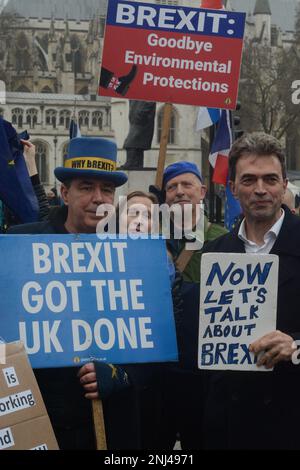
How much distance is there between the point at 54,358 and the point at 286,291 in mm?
834

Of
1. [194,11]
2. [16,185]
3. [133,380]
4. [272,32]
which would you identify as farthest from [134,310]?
[272,32]

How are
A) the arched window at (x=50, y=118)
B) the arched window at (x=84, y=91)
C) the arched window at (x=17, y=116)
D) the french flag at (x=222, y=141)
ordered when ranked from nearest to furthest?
the french flag at (x=222, y=141) < the arched window at (x=17, y=116) < the arched window at (x=50, y=118) < the arched window at (x=84, y=91)

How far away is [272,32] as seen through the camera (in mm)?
78375

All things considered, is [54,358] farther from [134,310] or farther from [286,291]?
[286,291]

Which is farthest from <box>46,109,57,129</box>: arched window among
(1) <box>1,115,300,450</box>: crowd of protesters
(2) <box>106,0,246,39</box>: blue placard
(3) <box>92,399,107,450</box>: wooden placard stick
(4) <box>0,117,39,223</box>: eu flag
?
(3) <box>92,399,107,450</box>: wooden placard stick

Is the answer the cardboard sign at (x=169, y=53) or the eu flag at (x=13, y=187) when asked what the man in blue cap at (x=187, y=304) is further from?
the cardboard sign at (x=169, y=53)

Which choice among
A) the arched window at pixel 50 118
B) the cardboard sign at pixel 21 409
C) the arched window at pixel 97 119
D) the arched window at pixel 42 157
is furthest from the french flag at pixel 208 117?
the arched window at pixel 50 118

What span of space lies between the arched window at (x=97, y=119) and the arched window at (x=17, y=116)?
5280mm

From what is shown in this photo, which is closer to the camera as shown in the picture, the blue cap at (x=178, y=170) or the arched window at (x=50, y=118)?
the blue cap at (x=178, y=170)

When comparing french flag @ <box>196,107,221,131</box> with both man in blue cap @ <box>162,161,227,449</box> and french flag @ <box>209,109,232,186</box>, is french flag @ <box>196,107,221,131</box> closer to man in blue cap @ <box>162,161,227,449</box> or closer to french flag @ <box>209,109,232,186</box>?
french flag @ <box>209,109,232,186</box>

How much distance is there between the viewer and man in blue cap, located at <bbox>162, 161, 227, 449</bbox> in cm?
379

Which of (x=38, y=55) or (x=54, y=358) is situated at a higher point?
(x=38, y=55)

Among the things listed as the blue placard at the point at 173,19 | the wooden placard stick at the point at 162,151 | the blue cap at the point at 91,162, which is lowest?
the blue cap at the point at 91,162

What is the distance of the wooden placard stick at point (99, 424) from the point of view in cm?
318
